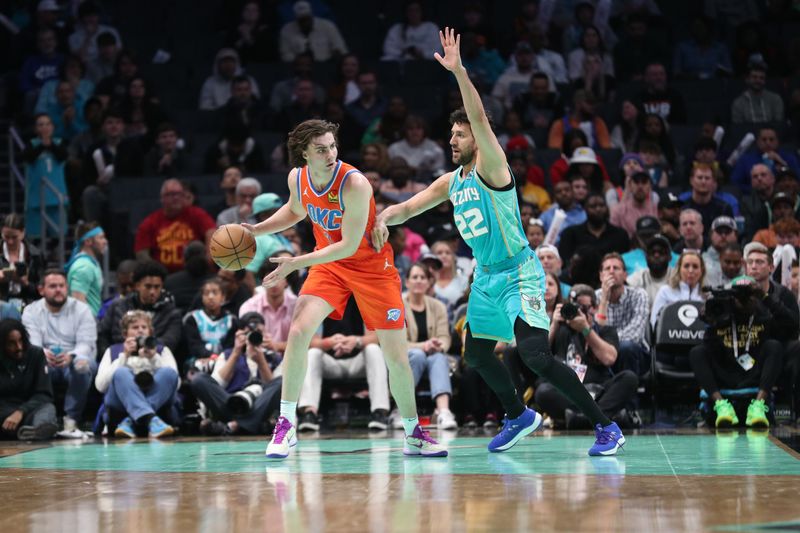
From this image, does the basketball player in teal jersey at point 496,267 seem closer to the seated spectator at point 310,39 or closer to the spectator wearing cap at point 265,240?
the spectator wearing cap at point 265,240

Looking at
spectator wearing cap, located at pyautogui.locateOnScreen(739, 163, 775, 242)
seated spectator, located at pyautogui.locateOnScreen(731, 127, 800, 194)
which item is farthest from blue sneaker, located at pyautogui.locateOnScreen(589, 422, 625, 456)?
seated spectator, located at pyautogui.locateOnScreen(731, 127, 800, 194)

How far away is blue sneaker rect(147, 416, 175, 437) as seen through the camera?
957cm

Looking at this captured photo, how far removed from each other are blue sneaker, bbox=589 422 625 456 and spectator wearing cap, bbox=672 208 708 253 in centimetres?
435

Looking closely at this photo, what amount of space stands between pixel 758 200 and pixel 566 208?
1.90m

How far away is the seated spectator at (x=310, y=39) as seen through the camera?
1571cm

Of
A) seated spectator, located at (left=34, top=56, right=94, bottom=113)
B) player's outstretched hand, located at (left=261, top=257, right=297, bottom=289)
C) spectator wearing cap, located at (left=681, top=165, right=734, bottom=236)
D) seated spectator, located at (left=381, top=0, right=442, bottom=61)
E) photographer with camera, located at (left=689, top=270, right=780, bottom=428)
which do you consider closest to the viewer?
player's outstretched hand, located at (left=261, top=257, right=297, bottom=289)

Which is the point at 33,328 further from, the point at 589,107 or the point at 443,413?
the point at 589,107

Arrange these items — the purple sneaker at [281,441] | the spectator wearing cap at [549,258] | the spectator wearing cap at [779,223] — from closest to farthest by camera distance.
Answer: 1. the purple sneaker at [281,441]
2. the spectator wearing cap at [549,258]
3. the spectator wearing cap at [779,223]

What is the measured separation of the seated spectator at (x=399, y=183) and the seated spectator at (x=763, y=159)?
346 cm

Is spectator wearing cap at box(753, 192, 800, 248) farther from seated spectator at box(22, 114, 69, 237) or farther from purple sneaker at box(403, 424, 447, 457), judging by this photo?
seated spectator at box(22, 114, 69, 237)

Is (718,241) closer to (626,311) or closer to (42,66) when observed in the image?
(626,311)

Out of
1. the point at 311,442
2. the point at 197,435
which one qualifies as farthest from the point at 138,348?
the point at 311,442

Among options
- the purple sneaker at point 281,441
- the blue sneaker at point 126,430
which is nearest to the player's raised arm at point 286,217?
the purple sneaker at point 281,441

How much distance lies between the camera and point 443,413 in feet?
32.5
